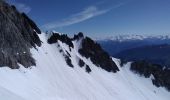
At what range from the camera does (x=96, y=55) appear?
11781cm

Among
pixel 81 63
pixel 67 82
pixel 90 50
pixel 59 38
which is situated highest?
pixel 59 38

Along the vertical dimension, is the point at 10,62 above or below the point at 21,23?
below

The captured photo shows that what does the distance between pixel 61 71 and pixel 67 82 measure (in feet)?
19.3

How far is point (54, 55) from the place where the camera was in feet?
305

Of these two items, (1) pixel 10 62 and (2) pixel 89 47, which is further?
(2) pixel 89 47

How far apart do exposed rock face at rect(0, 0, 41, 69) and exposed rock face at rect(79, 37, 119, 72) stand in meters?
37.9

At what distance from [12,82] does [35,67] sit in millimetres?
21029

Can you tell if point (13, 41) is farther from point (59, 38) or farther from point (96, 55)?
point (96, 55)

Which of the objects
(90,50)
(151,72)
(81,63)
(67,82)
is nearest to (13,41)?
(67,82)

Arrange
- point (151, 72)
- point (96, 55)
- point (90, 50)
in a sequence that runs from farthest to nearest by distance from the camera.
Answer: point (151, 72) < point (96, 55) < point (90, 50)

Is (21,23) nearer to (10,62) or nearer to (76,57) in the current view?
(10,62)

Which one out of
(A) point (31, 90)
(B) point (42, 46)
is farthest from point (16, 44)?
(B) point (42, 46)

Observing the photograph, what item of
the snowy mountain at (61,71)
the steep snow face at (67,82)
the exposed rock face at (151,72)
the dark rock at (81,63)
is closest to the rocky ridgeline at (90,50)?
the snowy mountain at (61,71)

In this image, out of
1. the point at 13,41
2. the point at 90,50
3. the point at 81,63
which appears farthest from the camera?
the point at 90,50
